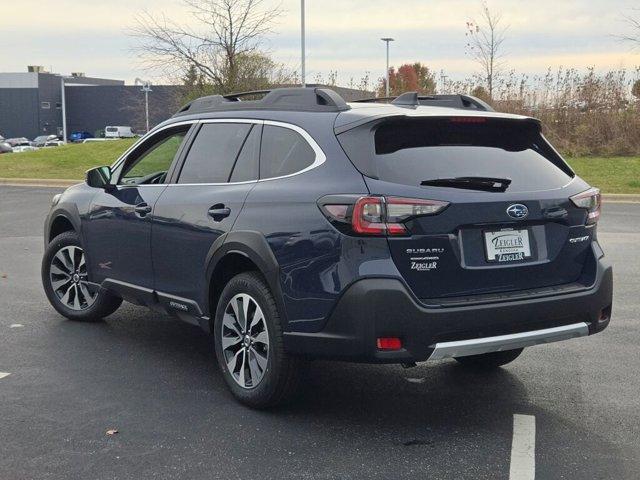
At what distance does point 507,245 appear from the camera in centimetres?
429

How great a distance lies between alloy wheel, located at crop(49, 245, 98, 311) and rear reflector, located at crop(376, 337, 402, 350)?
11.1ft

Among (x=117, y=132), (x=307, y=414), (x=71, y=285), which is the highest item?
(x=117, y=132)

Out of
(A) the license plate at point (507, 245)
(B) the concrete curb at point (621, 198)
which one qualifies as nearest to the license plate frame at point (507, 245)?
(A) the license plate at point (507, 245)

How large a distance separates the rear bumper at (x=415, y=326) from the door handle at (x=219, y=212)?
92 cm

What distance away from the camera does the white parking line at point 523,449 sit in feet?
12.6

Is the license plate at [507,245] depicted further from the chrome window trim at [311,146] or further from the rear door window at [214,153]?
the rear door window at [214,153]

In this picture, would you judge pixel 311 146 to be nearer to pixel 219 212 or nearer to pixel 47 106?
pixel 219 212

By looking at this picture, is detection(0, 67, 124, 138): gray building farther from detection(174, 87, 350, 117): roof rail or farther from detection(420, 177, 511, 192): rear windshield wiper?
detection(420, 177, 511, 192): rear windshield wiper

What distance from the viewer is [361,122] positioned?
4.36 meters

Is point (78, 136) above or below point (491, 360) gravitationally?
above

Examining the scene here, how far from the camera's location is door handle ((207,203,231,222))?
4859 mm

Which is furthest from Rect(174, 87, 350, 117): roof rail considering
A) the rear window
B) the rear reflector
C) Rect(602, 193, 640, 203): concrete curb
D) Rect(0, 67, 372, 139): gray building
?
Rect(0, 67, 372, 139): gray building

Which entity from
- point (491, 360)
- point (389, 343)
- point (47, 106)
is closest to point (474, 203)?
point (389, 343)

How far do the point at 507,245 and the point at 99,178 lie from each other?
330 centimetres
